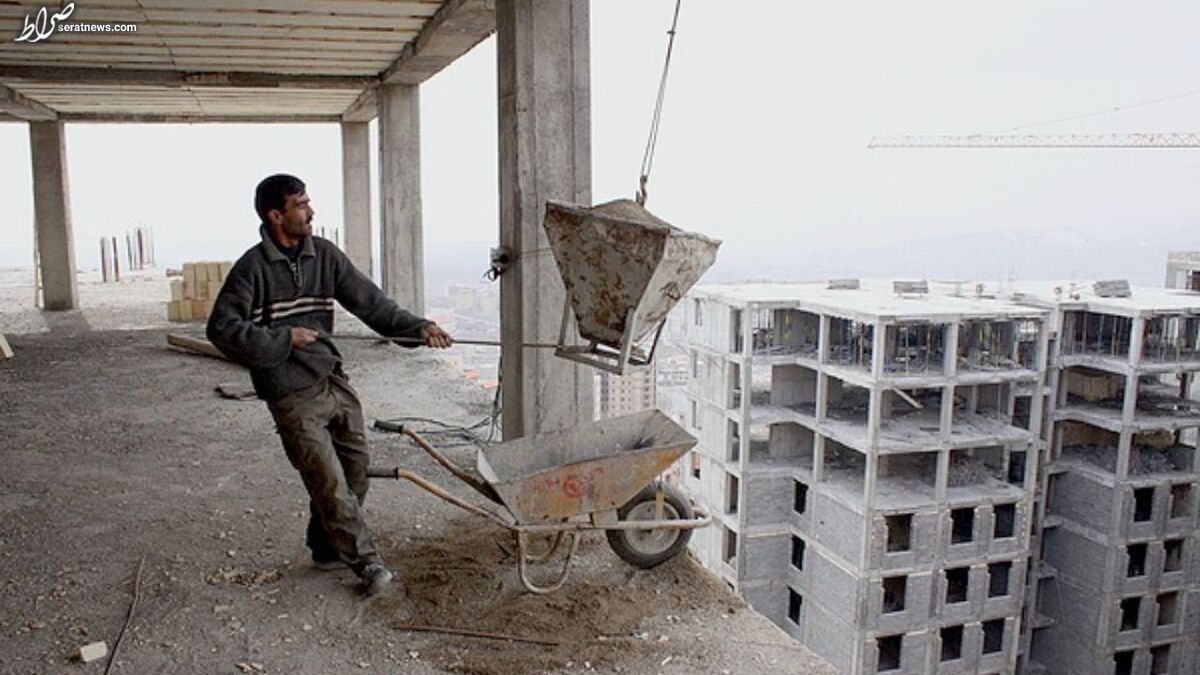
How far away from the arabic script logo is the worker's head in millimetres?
6182

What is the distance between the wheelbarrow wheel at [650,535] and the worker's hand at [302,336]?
1901 mm

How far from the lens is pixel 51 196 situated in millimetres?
17906

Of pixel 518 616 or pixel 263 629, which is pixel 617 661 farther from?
pixel 263 629

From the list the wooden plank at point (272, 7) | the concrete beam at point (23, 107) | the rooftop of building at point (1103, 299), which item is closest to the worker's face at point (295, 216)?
the wooden plank at point (272, 7)

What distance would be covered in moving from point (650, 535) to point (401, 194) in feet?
33.2

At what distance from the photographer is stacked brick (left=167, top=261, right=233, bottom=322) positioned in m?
17.0

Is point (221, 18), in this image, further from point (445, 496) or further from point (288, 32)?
point (445, 496)

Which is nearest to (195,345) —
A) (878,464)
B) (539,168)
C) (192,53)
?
(192,53)

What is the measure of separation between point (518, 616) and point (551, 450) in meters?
1.04

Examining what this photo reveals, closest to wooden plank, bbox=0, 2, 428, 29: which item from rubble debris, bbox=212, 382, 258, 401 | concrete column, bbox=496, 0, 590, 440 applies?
concrete column, bbox=496, 0, 590, 440

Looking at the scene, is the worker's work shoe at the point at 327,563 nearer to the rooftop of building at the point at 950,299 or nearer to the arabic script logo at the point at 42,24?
the arabic script logo at the point at 42,24

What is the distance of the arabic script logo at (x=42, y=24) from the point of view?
9.25 meters

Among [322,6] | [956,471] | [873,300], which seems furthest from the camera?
[956,471]

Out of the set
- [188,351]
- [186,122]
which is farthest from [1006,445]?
[186,122]
